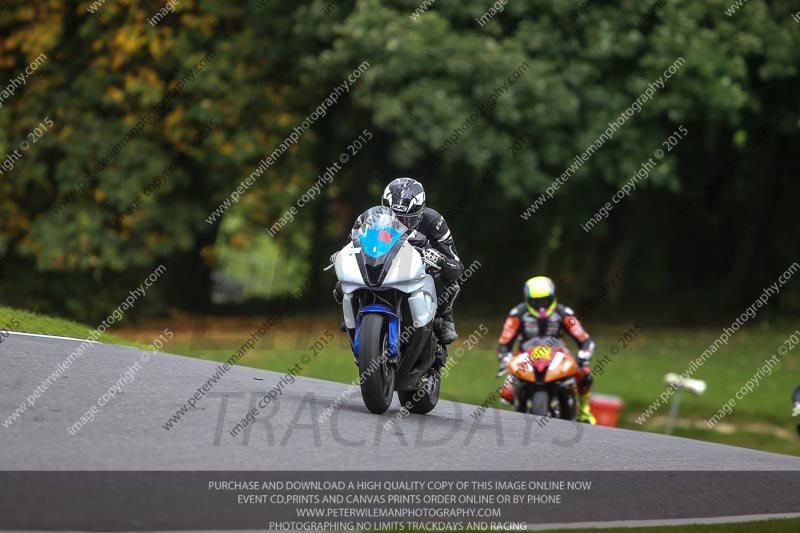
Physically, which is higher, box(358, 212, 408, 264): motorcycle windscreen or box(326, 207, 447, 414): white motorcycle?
box(358, 212, 408, 264): motorcycle windscreen

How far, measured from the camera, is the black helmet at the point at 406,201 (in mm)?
10438

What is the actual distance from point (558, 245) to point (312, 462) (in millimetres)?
27307

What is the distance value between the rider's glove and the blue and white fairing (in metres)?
0.22

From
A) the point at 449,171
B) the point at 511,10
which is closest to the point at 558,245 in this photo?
the point at 449,171

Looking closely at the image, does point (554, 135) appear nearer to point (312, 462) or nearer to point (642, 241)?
point (642, 241)

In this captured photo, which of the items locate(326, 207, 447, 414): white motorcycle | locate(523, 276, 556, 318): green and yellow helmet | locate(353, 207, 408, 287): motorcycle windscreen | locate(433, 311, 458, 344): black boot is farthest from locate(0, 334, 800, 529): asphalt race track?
locate(523, 276, 556, 318): green and yellow helmet

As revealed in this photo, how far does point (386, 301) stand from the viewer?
9914mm
